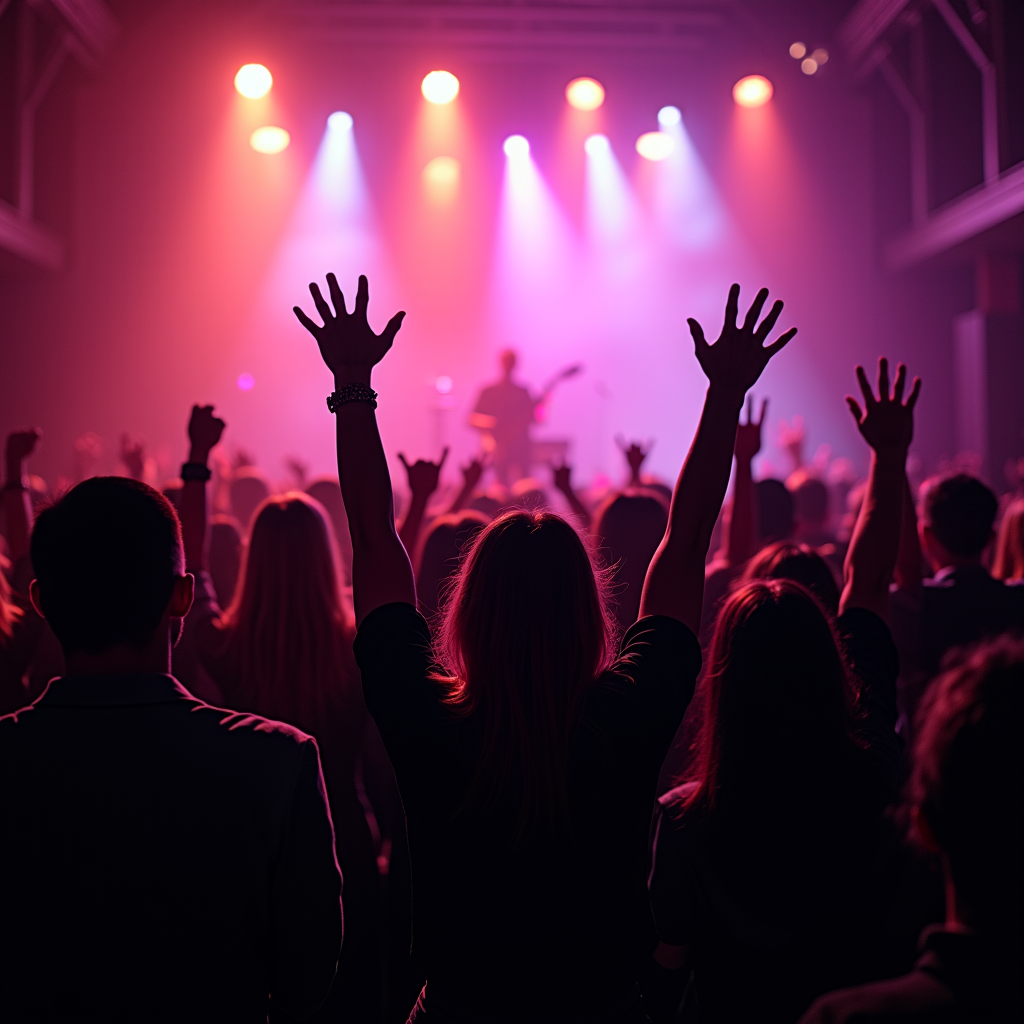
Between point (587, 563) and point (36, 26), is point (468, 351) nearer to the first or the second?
point (36, 26)

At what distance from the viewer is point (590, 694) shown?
1199 mm

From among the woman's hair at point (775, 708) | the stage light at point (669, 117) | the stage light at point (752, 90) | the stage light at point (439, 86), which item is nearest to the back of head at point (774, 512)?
the woman's hair at point (775, 708)

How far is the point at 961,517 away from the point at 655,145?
10.2 m

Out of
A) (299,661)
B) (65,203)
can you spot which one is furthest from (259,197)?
(299,661)

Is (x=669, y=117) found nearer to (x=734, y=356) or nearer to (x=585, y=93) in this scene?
(x=585, y=93)

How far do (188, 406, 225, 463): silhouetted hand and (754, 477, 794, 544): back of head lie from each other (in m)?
1.84

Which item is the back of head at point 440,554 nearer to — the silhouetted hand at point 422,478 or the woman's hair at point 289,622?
the silhouetted hand at point 422,478

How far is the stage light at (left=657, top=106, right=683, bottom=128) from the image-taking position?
11602 mm

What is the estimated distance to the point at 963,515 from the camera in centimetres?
249

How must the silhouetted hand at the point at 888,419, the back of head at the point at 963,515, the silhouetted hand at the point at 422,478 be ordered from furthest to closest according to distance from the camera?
the silhouetted hand at the point at 422,478
the back of head at the point at 963,515
the silhouetted hand at the point at 888,419

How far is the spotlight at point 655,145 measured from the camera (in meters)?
11.4

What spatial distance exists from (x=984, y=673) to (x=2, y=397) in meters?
12.0

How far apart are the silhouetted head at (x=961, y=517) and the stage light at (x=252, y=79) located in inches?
407

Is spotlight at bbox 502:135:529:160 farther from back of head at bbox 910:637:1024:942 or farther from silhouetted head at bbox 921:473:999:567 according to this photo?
back of head at bbox 910:637:1024:942
